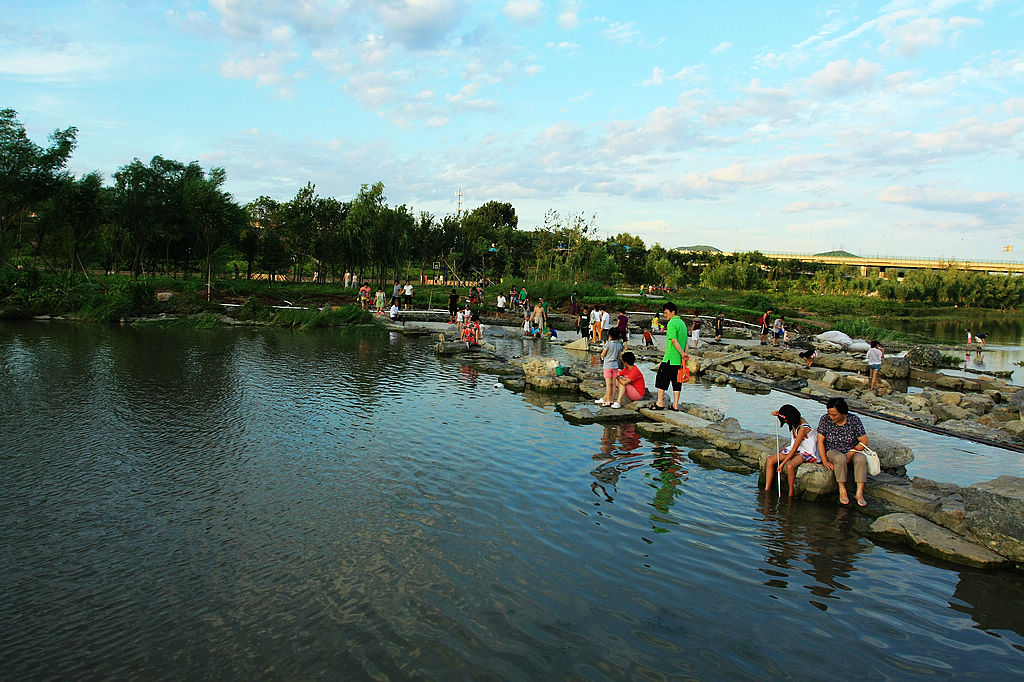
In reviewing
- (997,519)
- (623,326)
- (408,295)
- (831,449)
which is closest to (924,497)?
(997,519)

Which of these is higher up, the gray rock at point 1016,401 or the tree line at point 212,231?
the tree line at point 212,231

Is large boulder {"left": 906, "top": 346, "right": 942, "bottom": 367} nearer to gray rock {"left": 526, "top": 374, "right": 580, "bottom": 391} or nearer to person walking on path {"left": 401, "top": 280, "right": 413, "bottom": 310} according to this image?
gray rock {"left": 526, "top": 374, "right": 580, "bottom": 391}

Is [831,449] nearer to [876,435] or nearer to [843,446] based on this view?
[843,446]

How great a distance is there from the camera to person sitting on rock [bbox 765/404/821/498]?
9062 mm

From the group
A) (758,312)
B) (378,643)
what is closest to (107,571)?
(378,643)

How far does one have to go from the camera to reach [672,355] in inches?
535

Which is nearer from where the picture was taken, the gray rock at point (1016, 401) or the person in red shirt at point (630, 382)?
the person in red shirt at point (630, 382)

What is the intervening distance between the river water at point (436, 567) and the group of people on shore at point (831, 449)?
1.48 ft

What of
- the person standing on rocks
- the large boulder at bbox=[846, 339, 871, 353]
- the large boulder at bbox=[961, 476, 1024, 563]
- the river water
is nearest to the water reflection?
the river water

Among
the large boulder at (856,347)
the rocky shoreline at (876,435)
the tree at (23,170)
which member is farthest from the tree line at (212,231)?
the large boulder at (856,347)

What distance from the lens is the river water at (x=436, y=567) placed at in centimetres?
512

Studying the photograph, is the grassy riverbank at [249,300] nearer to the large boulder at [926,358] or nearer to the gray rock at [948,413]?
the large boulder at [926,358]

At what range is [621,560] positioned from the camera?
6879 millimetres

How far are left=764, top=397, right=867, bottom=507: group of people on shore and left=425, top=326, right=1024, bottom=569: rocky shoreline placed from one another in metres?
0.15
